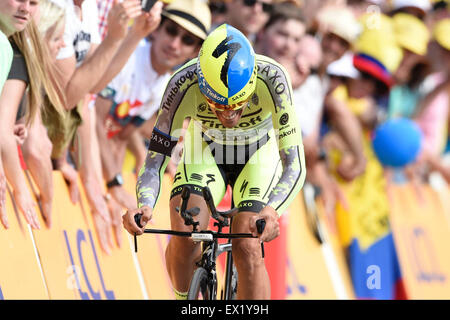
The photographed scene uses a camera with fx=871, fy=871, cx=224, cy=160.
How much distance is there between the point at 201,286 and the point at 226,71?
1.31 metres

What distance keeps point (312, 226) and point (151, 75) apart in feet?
9.98

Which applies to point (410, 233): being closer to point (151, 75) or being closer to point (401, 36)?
point (401, 36)

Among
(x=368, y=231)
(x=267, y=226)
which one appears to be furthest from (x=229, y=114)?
(x=368, y=231)

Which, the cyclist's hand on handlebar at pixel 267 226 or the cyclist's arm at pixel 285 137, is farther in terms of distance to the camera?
the cyclist's arm at pixel 285 137

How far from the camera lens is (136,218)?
5168 millimetres

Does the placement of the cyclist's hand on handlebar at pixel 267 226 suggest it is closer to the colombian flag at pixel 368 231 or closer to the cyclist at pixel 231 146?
the cyclist at pixel 231 146

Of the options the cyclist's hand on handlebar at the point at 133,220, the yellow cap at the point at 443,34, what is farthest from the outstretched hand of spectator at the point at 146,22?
the yellow cap at the point at 443,34

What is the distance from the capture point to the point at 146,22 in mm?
7777

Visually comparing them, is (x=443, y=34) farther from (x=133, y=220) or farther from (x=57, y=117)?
(x=133, y=220)

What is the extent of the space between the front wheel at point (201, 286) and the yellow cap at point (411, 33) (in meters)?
8.38

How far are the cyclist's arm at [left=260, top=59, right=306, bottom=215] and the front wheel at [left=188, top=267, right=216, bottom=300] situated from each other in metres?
0.61

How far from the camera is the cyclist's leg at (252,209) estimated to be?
5531mm

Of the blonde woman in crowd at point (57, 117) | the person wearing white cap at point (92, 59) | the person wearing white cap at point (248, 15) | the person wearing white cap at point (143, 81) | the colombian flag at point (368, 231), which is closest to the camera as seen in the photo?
the blonde woman in crowd at point (57, 117)

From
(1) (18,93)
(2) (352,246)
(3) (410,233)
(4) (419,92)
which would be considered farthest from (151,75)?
(4) (419,92)
